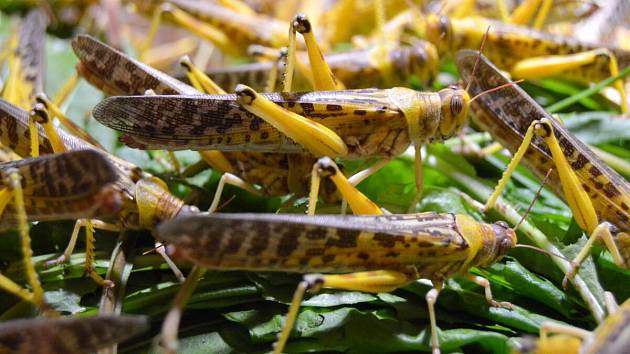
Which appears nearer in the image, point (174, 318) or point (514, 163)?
point (174, 318)

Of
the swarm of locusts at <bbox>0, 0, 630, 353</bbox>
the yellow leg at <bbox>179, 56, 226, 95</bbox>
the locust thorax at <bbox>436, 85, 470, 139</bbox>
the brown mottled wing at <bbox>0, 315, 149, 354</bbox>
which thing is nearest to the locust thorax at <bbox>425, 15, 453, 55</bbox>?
the swarm of locusts at <bbox>0, 0, 630, 353</bbox>

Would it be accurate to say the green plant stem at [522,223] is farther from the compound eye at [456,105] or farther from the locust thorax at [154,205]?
the locust thorax at [154,205]

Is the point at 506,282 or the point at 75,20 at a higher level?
the point at 75,20

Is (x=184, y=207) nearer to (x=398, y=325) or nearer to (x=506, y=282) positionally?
(x=398, y=325)

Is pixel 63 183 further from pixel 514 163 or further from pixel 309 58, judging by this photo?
pixel 514 163

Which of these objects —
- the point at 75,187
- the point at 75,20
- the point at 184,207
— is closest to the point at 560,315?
the point at 184,207

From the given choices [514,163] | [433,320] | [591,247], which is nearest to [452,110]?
[514,163]
